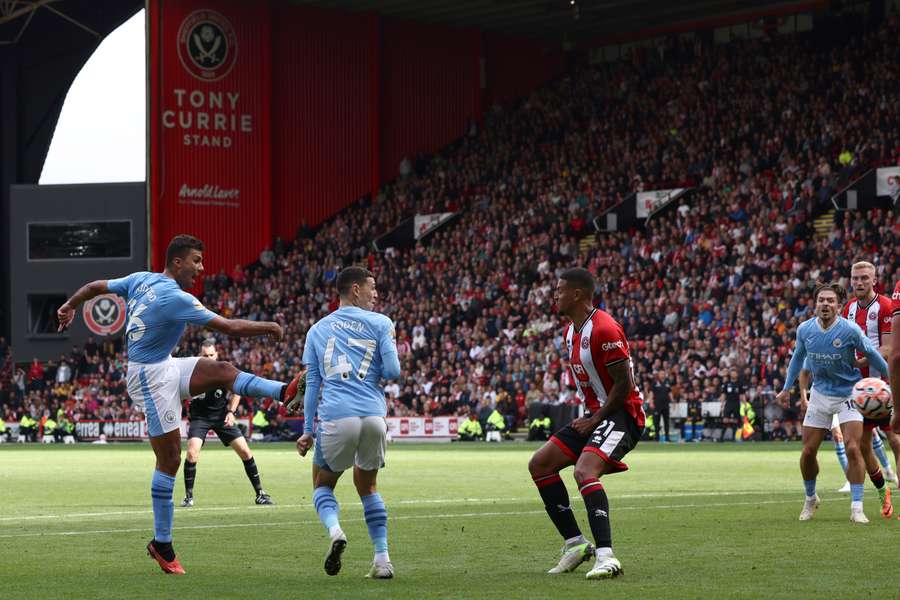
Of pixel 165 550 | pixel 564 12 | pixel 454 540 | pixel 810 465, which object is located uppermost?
pixel 564 12

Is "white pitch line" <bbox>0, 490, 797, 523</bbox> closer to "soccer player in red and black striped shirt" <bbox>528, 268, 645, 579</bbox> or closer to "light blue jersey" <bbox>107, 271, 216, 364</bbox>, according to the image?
"light blue jersey" <bbox>107, 271, 216, 364</bbox>

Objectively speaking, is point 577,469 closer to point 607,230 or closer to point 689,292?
point 689,292

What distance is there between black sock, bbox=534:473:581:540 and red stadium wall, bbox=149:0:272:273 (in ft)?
155

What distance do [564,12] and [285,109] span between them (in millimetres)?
12007

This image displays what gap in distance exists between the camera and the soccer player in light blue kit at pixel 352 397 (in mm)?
10180

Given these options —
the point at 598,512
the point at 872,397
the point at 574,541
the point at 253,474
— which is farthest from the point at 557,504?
the point at 253,474

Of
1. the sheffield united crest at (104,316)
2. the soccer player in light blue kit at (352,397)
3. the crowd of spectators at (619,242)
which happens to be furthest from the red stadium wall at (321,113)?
the soccer player in light blue kit at (352,397)

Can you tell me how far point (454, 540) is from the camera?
42.7 ft

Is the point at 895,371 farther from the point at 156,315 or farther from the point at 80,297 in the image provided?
the point at 80,297

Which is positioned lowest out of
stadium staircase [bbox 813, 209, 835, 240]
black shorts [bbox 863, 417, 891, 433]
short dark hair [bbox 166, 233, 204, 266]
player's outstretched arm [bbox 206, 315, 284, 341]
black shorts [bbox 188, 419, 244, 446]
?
black shorts [bbox 188, 419, 244, 446]

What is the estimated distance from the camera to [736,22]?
2276 inches

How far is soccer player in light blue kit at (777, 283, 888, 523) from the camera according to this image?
14.5 m

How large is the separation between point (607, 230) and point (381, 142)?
1569cm

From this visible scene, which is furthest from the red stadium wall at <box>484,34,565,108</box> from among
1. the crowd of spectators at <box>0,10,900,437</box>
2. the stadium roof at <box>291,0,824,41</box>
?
the crowd of spectators at <box>0,10,900,437</box>
